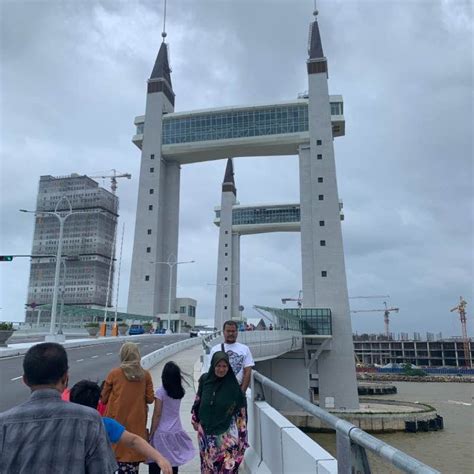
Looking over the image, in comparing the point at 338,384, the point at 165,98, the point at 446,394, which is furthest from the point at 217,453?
the point at 446,394

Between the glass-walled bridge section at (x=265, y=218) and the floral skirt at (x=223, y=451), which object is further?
the glass-walled bridge section at (x=265, y=218)

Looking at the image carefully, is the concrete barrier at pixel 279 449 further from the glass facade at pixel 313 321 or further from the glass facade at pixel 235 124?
the glass facade at pixel 235 124

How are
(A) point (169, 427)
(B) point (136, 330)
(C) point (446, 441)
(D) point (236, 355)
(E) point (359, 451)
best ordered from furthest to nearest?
(B) point (136, 330) → (C) point (446, 441) → (D) point (236, 355) → (A) point (169, 427) → (E) point (359, 451)

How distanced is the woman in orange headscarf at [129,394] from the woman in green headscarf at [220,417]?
0.58m

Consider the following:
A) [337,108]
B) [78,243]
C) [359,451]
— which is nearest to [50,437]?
[359,451]

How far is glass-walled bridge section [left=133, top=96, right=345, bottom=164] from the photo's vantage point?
59.3 metres

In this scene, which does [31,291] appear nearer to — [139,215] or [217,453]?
[139,215]

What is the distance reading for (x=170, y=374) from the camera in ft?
16.7

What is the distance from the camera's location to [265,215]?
286 ft

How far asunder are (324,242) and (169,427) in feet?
155

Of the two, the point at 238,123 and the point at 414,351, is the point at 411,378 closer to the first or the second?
the point at 414,351

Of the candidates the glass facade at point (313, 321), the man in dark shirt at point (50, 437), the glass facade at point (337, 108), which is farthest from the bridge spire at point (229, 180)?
the man in dark shirt at point (50, 437)

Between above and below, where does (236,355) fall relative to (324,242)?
below

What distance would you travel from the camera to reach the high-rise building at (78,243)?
106 metres
